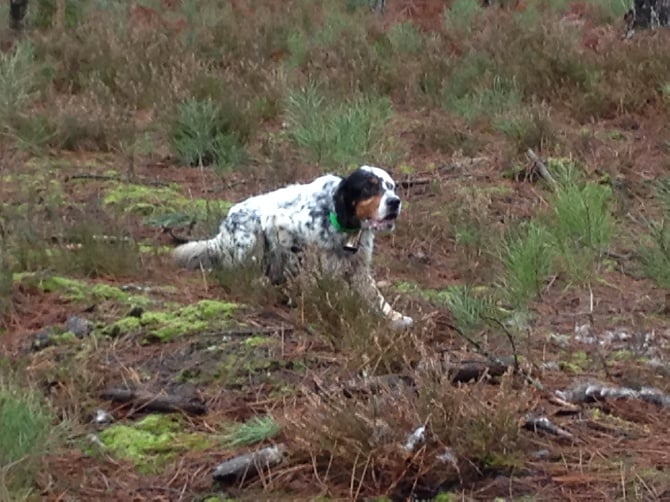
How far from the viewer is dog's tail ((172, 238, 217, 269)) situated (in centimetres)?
648

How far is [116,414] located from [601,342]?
215 cm

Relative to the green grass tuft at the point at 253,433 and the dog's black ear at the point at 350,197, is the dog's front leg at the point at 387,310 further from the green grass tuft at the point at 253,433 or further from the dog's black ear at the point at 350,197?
the green grass tuft at the point at 253,433

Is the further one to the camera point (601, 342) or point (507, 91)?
point (507, 91)

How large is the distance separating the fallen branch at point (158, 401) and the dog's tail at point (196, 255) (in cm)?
193

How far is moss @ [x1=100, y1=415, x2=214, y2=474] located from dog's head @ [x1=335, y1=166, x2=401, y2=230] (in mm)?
2296

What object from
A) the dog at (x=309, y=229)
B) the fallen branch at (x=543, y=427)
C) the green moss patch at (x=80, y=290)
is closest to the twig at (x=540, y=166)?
the dog at (x=309, y=229)

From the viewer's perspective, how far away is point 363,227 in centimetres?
645

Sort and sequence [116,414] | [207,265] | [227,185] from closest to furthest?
1. [116,414]
2. [207,265]
3. [227,185]

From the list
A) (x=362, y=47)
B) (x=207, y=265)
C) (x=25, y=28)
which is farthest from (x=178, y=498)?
(x=25, y=28)

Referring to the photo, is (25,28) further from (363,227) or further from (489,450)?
(489,450)

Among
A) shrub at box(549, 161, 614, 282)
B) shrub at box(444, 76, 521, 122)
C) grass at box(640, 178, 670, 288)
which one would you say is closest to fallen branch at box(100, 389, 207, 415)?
shrub at box(549, 161, 614, 282)

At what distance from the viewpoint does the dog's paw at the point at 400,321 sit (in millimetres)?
4818

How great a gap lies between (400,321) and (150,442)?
1.32 metres

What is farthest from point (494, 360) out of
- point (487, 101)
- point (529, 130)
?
point (487, 101)
